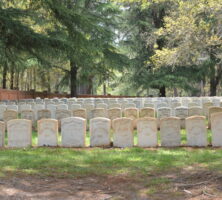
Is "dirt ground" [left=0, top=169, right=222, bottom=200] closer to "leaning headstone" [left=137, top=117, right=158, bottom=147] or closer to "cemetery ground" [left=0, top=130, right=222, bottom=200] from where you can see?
"cemetery ground" [left=0, top=130, right=222, bottom=200]

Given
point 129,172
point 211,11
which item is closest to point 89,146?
point 129,172

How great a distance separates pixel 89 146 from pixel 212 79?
28839mm

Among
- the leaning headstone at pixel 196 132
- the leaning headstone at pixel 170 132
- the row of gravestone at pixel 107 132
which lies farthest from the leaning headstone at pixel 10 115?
the leaning headstone at pixel 196 132

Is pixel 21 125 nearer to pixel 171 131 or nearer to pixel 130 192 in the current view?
pixel 171 131

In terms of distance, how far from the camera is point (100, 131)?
27.1ft

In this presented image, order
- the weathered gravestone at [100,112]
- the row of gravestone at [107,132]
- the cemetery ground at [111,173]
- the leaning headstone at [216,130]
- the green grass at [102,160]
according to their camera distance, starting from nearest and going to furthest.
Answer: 1. the cemetery ground at [111,173]
2. the green grass at [102,160]
3. the leaning headstone at [216,130]
4. the row of gravestone at [107,132]
5. the weathered gravestone at [100,112]

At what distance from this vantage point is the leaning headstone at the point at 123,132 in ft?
26.7

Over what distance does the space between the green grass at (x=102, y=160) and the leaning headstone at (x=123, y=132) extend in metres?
0.39

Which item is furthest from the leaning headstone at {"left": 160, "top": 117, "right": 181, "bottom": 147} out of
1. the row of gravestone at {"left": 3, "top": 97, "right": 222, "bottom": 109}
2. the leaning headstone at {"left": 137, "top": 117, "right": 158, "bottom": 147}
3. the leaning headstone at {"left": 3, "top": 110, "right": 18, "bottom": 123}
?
the row of gravestone at {"left": 3, "top": 97, "right": 222, "bottom": 109}

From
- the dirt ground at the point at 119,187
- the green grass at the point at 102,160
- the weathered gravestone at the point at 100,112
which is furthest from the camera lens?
the weathered gravestone at the point at 100,112

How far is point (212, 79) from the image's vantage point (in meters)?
34.8

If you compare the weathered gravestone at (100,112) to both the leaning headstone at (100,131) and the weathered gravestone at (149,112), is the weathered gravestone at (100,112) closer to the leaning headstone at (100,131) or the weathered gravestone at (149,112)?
the weathered gravestone at (149,112)

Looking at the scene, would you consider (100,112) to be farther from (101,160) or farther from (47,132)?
(101,160)

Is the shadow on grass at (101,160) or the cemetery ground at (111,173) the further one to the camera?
the shadow on grass at (101,160)
